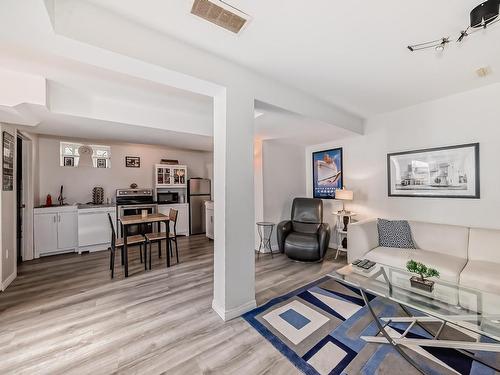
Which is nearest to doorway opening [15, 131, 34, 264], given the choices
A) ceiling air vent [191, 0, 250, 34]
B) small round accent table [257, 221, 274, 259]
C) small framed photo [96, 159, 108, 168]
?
small framed photo [96, 159, 108, 168]

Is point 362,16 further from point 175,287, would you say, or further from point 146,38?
point 175,287

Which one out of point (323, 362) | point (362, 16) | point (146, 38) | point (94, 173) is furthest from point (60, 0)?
point (94, 173)

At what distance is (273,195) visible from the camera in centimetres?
425

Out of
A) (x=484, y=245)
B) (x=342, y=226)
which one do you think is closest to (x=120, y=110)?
(x=342, y=226)

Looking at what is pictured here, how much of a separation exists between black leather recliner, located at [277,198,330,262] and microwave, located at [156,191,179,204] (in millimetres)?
3036

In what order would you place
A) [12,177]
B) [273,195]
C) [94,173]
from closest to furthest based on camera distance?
[12,177] < [273,195] < [94,173]

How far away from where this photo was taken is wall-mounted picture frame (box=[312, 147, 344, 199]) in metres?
4.17

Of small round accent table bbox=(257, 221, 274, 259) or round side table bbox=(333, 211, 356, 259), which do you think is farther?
small round accent table bbox=(257, 221, 274, 259)

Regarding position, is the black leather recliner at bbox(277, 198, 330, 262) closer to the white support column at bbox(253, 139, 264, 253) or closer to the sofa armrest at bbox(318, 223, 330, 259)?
the sofa armrest at bbox(318, 223, 330, 259)

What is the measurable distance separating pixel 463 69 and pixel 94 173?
641 cm

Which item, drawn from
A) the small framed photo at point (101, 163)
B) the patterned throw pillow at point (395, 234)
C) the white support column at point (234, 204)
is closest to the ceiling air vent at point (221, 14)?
the white support column at point (234, 204)

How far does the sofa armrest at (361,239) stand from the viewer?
2.97 meters

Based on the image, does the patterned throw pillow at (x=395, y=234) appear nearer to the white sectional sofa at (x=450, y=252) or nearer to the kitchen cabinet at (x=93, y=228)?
the white sectional sofa at (x=450, y=252)

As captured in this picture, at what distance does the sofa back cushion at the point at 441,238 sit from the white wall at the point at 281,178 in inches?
83.9
